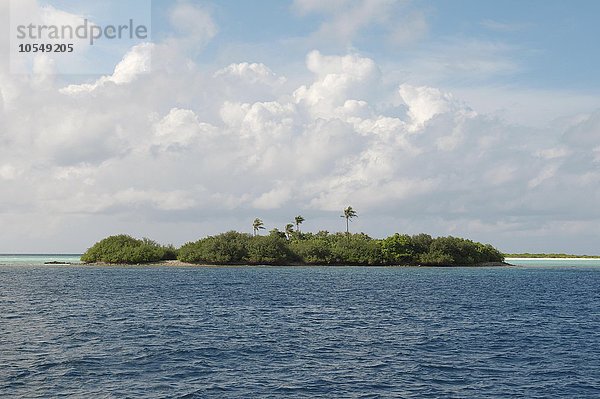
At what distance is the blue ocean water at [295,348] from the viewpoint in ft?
105

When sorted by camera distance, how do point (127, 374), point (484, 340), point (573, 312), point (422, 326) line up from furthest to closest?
point (573, 312) → point (422, 326) → point (484, 340) → point (127, 374)

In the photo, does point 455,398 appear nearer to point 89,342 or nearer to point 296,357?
point 296,357

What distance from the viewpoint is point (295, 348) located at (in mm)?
43312

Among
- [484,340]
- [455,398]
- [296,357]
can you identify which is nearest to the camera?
[455,398]

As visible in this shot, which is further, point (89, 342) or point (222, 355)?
point (89, 342)

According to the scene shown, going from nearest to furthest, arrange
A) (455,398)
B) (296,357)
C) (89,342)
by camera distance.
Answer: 1. (455,398)
2. (296,357)
3. (89,342)

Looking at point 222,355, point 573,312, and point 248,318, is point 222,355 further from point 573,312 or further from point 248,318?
point 573,312

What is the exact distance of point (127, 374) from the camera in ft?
113

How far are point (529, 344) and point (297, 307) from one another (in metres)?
31.2

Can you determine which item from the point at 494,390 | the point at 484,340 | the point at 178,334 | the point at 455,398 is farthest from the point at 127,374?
the point at 484,340

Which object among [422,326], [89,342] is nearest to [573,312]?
[422,326]

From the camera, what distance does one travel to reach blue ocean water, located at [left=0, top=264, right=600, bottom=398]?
32.1 meters

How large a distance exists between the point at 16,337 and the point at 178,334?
12890 mm

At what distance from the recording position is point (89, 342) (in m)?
44.9
